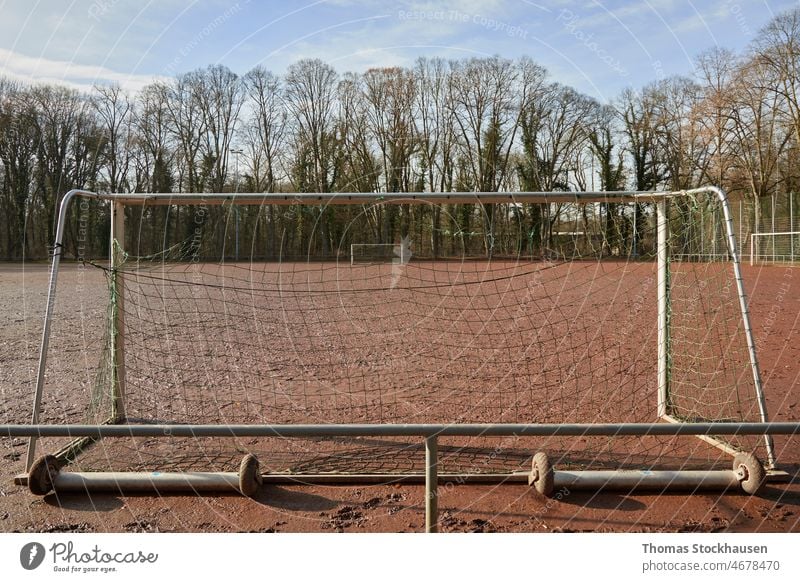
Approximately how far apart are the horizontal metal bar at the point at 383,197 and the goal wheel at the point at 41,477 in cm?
193

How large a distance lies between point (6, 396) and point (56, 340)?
2.95m

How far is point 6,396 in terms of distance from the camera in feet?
17.8

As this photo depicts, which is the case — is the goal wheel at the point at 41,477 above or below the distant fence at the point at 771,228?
below

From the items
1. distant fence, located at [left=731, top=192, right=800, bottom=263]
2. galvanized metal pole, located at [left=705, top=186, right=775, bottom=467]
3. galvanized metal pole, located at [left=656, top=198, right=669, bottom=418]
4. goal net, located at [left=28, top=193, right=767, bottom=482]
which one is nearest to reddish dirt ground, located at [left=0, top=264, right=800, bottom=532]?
galvanized metal pole, located at [left=705, top=186, right=775, bottom=467]

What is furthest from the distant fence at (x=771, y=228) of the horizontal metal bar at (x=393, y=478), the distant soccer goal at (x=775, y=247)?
the horizontal metal bar at (x=393, y=478)

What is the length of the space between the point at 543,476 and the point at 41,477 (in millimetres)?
2890

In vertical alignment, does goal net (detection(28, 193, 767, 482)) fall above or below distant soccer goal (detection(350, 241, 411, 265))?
below

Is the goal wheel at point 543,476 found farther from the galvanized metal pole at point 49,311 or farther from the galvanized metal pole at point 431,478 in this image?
the galvanized metal pole at point 49,311

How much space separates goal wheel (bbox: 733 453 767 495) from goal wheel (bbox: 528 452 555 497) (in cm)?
113

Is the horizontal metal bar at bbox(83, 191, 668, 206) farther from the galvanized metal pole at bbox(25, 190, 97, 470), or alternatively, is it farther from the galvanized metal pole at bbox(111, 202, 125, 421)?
the galvanized metal pole at bbox(25, 190, 97, 470)

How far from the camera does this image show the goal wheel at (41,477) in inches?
131

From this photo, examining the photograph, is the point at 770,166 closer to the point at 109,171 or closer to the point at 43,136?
the point at 109,171

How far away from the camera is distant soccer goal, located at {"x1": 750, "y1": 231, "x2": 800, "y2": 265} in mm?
22609

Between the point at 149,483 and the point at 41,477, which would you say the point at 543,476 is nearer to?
the point at 149,483
